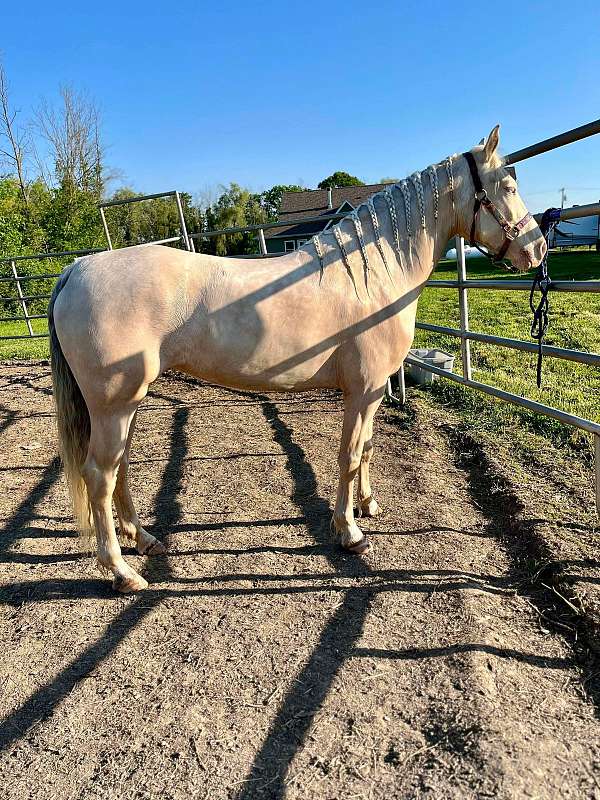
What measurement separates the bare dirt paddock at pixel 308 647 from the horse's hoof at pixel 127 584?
5cm

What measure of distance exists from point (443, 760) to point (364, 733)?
0.86 ft

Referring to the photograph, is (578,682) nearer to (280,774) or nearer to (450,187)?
(280,774)

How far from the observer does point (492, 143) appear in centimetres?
256

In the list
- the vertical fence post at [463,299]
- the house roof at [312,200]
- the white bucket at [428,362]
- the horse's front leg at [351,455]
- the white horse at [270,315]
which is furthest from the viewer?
the house roof at [312,200]

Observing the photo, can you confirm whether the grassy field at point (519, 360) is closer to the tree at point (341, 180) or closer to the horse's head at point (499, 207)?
the horse's head at point (499, 207)

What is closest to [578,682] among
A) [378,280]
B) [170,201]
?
[378,280]

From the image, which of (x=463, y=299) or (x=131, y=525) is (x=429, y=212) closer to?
(x=463, y=299)

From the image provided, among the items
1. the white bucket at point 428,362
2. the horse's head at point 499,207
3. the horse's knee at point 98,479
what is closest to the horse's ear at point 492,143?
the horse's head at point 499,207

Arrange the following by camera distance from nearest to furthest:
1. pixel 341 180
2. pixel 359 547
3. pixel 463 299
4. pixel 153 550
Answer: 1. pixel 359 547
2. pixel 153 550
3. pixel 463 299
4. pixel 341 180

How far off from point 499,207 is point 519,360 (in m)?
4.22

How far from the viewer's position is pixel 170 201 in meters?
39.3

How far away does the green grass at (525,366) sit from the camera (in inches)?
176

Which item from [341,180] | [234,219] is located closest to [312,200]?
[234,219]

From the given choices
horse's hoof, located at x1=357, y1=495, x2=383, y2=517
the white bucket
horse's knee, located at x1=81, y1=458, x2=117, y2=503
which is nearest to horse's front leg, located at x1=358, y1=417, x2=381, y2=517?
horse's hoof, located at x1=357, y1=495, x2=383, y2=517
